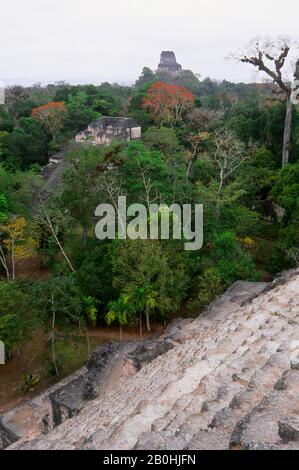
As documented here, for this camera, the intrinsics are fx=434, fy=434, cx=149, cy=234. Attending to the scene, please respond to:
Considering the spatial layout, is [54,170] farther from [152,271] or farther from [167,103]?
[152,271]

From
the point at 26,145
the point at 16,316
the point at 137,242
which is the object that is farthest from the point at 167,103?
the point at 16,316

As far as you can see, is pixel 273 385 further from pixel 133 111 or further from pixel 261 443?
pixel 133 111

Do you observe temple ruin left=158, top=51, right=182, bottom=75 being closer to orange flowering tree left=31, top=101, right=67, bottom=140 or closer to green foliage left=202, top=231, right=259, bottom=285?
orange flowering tree left=31, top=101, right=67, bottom=140

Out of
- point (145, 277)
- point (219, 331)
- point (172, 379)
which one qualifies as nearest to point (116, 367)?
point (219, 331)

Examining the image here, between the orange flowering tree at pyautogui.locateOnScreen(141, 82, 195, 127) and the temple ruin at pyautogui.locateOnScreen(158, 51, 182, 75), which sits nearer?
the orange flowering tree at pyautogui.locateOnScreen(141, 82, 195, 127)

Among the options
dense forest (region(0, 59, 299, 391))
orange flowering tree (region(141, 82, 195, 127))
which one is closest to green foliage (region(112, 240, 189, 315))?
dense forest (region(0, 59, 299, 391))
